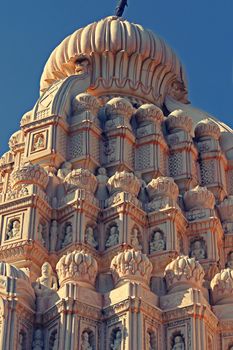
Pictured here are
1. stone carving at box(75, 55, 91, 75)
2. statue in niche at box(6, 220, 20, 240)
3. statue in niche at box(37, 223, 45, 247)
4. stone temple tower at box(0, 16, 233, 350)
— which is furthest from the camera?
stone carving at box(75, 55, 91, 75)

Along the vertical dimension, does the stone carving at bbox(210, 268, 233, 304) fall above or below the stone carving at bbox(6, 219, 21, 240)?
below

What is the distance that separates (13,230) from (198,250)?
6.73 meters

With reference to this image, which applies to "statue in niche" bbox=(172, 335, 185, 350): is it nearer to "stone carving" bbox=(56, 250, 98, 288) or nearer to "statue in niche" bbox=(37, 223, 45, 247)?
"stone carving" bbox=(56, 250, 98, 288)

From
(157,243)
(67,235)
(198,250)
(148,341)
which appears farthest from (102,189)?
(148,341)

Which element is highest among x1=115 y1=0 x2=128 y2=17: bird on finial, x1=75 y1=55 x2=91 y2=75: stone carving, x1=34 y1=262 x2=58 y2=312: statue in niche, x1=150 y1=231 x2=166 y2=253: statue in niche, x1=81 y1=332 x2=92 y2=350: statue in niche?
x1=115 y1=0 x2=128 y2=17: bird on finial

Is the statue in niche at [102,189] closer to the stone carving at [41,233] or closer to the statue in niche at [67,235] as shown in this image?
the statue in niche at [67,235]

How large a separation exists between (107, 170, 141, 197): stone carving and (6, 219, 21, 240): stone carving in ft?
12.3

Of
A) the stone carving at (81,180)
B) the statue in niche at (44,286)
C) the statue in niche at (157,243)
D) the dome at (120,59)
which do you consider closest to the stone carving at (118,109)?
the dome at (120,59)

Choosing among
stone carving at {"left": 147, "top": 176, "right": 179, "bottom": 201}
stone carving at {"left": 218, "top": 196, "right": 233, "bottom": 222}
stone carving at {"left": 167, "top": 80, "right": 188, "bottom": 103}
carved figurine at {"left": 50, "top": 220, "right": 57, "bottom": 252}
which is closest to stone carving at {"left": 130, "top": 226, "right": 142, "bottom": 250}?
stone carving at {"left": 147, "top": 176, "right": 179, "bottom": 201}

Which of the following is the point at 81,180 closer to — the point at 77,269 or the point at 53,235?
the point at 53,235

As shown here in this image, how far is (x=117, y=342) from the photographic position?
30391 millimetres

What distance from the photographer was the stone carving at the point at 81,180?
36781 millimetres

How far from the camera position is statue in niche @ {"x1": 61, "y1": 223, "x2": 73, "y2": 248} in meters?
35.6

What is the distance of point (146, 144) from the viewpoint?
4100 centimetres
